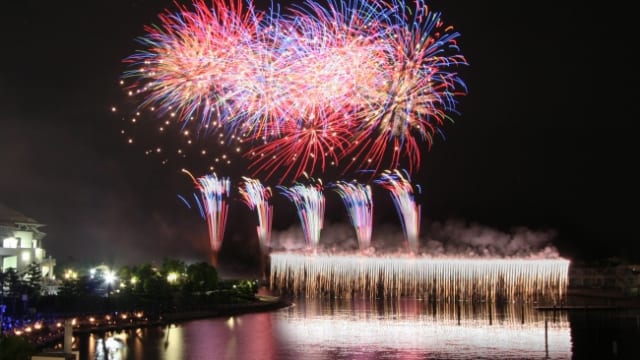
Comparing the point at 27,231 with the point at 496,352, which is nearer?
the point at 496,352

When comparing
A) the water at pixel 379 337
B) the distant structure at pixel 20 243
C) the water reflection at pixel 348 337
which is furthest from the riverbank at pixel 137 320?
the distant structure at pixel 20 243

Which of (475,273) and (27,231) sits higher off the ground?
(27,231)

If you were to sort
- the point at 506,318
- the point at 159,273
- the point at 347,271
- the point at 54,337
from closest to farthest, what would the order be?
the point at 54,337
the point at 506,318
the point at 159,273
the point at 347,271

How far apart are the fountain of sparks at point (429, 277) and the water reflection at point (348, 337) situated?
7585 mm

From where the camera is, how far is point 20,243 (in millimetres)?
39312

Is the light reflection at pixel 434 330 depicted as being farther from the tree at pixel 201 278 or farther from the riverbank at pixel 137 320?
the tree at pixel 201 278

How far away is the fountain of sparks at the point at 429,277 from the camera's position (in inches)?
1933

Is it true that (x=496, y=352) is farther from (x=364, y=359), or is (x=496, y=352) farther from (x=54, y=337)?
(x=54, y=337)

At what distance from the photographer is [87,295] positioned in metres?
32.1

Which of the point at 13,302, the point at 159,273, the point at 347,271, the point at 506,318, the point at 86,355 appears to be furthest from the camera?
the point at 347,271

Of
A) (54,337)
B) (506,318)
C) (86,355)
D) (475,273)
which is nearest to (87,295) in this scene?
(54,337)

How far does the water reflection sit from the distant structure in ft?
35.9

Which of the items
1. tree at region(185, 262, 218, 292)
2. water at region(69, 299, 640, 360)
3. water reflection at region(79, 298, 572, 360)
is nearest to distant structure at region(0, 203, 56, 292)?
tree at region(185, 262, 218, 292)

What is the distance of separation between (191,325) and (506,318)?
17189 millimetres
